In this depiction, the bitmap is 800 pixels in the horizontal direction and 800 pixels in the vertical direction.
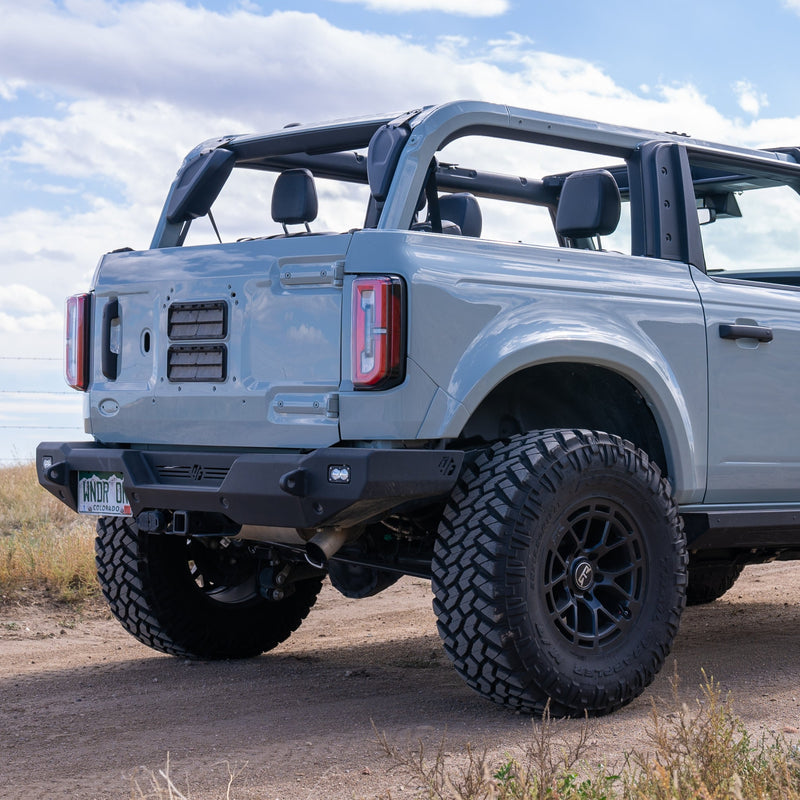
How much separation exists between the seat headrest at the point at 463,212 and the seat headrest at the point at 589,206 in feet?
3.02

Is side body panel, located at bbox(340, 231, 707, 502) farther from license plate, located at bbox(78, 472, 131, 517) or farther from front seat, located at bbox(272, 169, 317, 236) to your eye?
license plate, located at bbox(78, 472, 131, 517)

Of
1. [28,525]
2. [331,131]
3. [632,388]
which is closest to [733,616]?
[632,388]

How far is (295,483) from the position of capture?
156 inches

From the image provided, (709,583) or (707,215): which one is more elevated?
(707,215)

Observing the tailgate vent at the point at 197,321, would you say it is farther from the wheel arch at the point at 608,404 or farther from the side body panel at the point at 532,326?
the wheel arch at the point at 608,404

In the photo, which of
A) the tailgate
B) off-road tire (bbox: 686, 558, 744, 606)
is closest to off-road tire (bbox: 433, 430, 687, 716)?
the tailgate

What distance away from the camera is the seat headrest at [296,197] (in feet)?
16.0

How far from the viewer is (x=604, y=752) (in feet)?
12.5

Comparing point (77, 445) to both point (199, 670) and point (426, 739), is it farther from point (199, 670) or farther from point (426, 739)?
point (426, 739)

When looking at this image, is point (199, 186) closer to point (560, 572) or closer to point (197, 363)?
point (197, 363)

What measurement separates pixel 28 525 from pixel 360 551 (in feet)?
19.5

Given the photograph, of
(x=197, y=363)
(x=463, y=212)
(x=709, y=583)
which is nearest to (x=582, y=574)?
(x=197, y=363)

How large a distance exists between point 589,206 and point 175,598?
2.58 metres

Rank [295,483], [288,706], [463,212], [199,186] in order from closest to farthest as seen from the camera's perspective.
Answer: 1. [295,483]
2. [288,706]
3. [199,186]
4. [463,212]
